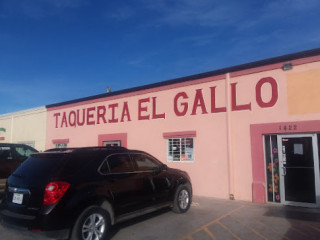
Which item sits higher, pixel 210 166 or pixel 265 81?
pixel 265 81

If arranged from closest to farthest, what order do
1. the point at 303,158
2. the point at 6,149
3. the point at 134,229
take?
the point at 134,229, the point at 303,158, the point at 6,149

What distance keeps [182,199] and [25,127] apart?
48.0ft

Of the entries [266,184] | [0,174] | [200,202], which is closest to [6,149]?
[0,174]

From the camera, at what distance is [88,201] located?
5008 millimetres

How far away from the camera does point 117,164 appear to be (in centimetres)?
597

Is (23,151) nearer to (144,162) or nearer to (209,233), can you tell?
(144,162)

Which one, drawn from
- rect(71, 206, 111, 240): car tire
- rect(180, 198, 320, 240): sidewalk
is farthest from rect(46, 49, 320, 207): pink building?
rect(71, 206, 111, 240): car tire

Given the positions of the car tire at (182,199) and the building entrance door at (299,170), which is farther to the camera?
the building entrance door at (299,170)

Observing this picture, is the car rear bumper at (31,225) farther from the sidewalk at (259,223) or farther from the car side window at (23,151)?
the car side window at (23,151)

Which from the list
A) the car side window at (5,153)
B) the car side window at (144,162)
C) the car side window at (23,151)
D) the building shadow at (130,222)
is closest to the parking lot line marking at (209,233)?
the building shadow at (130,222)

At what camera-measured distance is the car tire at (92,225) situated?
4787 mm

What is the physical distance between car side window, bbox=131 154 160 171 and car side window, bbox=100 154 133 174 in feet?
0.84

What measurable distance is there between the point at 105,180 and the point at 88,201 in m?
Result: 0.56

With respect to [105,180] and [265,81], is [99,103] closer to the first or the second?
[265,81]
